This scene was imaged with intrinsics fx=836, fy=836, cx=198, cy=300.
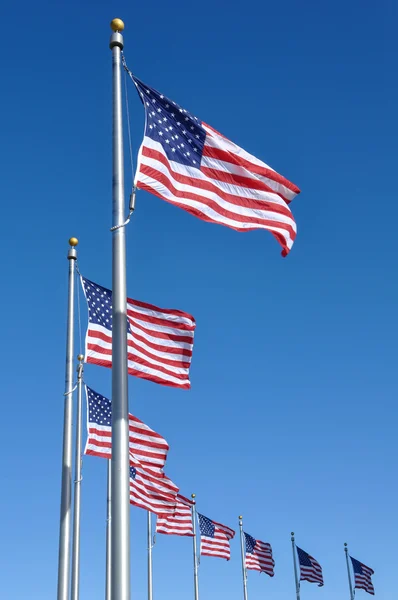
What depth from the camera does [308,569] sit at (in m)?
60.8

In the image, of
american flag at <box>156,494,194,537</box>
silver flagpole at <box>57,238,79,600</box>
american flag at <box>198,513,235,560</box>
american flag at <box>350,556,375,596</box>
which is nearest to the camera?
silver flagpole at <box>57,238,79,600</box>

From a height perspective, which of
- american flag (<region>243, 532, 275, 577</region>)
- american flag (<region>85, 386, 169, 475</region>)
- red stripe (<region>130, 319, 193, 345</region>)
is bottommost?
american flag (<region>85, 386, 169, 475</region>)

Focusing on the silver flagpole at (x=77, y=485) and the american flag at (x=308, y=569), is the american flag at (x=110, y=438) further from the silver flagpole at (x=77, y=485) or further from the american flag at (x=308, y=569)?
the american flag at (x=308, y=569)

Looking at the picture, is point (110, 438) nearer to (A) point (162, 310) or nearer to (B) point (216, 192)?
(A) point (162, 310)

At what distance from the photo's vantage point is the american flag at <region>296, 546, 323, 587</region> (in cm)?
6016

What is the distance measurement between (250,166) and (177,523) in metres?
25.6

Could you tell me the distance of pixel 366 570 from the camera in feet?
215

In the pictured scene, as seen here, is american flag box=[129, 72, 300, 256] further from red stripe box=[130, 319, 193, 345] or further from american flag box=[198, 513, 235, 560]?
american flag box=[198, 513, 235, 560]

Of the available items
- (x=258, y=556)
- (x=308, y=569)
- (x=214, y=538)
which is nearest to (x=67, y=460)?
(x=214, y=538)

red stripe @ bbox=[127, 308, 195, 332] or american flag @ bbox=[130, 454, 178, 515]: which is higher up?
red stripe @ bbox=[127, 308, 195, 332]

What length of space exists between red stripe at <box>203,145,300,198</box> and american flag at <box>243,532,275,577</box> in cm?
4225

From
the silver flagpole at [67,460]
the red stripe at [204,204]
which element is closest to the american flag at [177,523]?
the silver flagpole at [67,460]

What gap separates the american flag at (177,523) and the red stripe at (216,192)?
23.8 m

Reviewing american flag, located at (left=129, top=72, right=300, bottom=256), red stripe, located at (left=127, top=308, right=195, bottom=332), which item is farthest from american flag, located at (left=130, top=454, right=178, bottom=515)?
american flag, located at (left=129, top=72, right=300, bottom=256)
